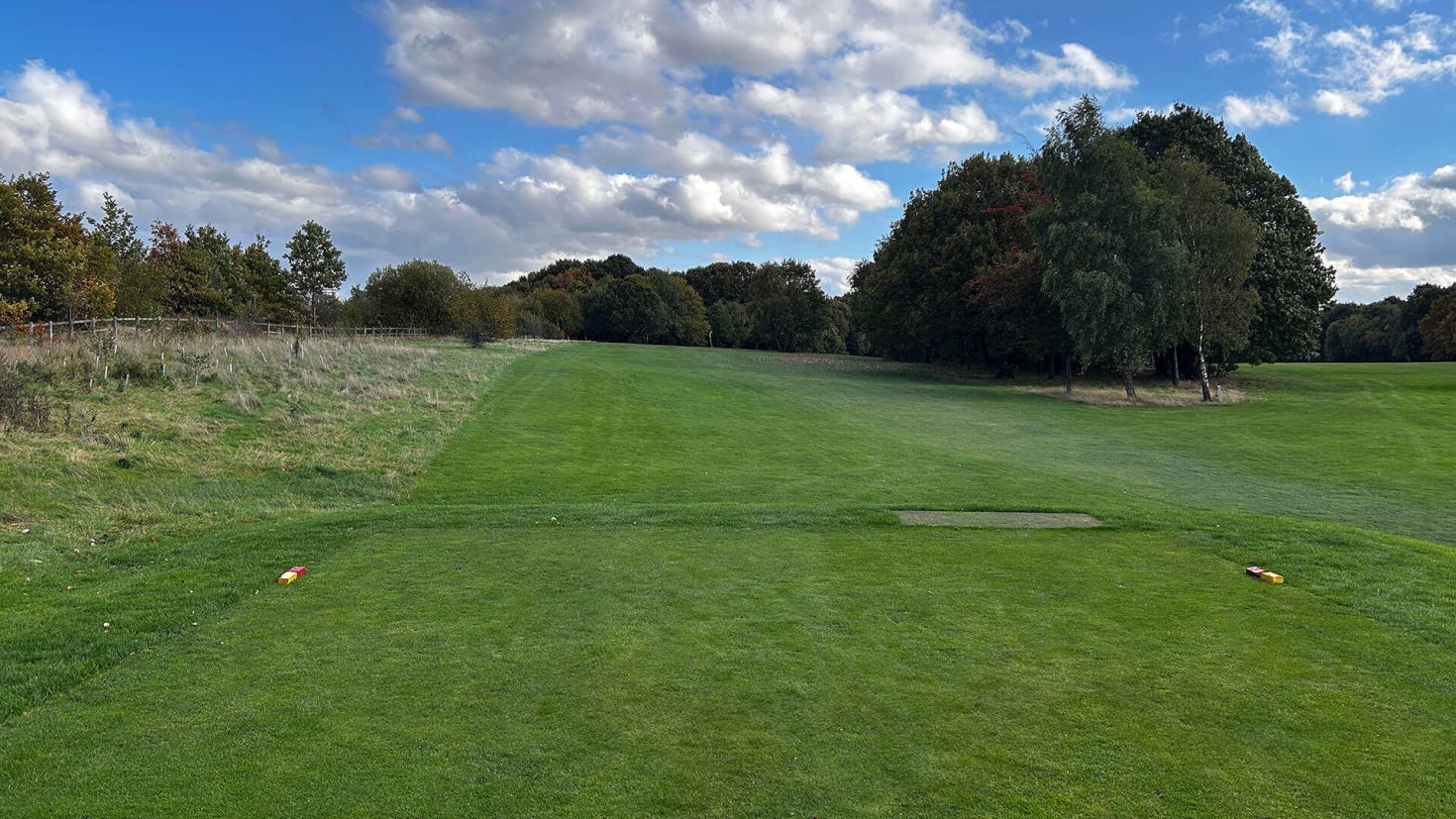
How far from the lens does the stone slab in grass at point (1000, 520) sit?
11727 mm

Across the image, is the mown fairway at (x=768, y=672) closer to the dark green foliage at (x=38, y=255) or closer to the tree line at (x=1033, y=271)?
the tree line at (x=1033, y=271)

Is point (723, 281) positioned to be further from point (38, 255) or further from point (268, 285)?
point (38, 255)

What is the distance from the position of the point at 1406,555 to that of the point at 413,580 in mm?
11660

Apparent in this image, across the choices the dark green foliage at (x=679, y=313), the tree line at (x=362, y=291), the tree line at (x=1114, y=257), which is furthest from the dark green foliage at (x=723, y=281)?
the tree line at (x=1114, y=257)

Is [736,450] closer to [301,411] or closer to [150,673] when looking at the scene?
[301,411]

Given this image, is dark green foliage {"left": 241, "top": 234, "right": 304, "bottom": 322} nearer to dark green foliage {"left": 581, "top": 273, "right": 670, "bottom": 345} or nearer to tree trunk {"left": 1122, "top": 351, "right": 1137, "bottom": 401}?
dark green foliage {"left": 581, "top": 273, "right": 670, "bottom": 345}

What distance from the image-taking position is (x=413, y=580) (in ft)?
27.6

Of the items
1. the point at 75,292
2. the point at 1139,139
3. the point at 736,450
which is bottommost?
the point at 736,450

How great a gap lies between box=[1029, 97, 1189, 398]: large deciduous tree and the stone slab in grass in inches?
1186

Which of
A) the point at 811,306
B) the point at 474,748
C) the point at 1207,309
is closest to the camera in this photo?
the point at 474,748

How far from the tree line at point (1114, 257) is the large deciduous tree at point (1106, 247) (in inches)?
2.8

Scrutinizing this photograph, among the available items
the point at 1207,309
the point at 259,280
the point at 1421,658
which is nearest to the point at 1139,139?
the point at 1207,309

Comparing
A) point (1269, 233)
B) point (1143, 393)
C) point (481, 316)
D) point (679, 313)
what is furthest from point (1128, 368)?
point (679, 313)

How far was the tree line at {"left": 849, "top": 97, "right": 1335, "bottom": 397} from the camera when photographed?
40.3 meters
